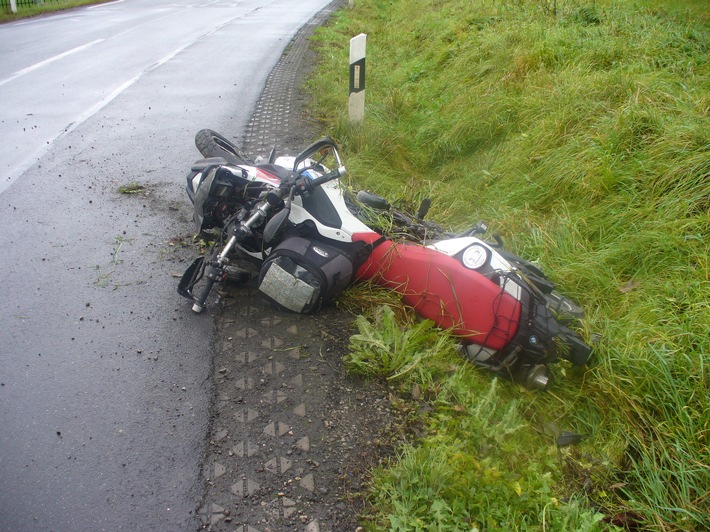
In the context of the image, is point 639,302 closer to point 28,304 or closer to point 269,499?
point 269,499

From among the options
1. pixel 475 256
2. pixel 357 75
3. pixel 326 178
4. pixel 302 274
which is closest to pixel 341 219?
pixel 326 178

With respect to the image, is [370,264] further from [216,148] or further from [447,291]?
[216,148]

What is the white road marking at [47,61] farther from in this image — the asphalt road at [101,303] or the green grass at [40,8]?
the green grass at [40,8]

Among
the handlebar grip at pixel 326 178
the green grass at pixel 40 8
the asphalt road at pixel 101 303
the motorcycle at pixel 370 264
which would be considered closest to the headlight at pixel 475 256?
the motorcycle at pixel 370 264

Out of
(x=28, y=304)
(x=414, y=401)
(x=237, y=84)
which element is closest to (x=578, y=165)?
(x=414, y=401)

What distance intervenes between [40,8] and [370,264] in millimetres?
19477

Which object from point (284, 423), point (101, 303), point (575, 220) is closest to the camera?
point (284, 423)

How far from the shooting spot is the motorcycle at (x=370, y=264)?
3.22m

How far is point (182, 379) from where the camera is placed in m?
3.17

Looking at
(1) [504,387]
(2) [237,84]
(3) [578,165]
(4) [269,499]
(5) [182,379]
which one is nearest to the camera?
(4) [269,499]

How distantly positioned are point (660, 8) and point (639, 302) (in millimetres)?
5810

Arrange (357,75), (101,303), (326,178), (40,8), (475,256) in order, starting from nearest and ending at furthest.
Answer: (475,256)
(326,178)
(101,303)
(357,75)
(40,8)

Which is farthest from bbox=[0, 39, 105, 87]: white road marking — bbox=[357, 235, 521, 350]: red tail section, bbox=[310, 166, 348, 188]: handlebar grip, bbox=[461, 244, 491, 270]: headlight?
bbox=[461, 244, 491, 270]: headlight

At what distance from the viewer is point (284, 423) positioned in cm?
285
